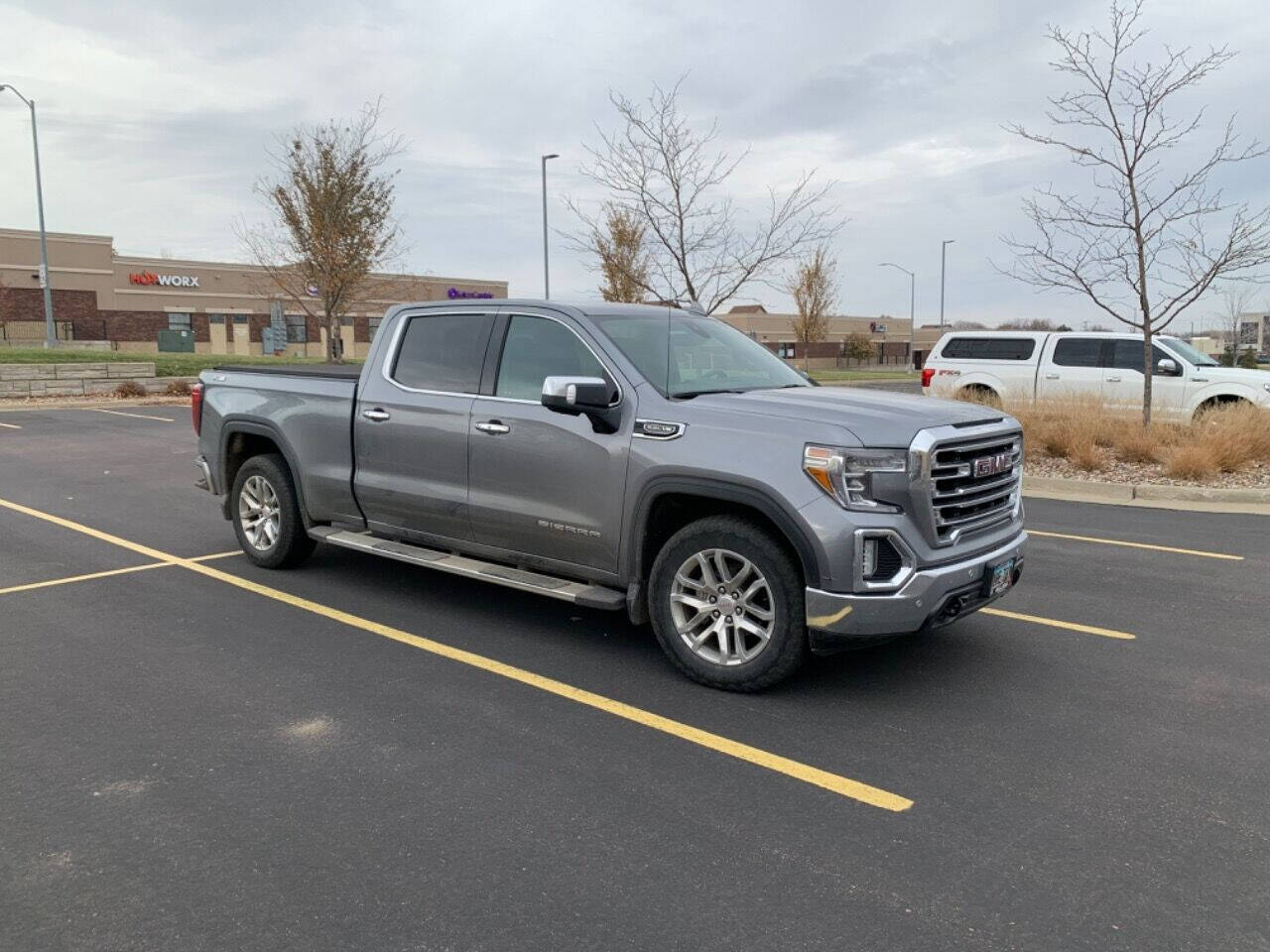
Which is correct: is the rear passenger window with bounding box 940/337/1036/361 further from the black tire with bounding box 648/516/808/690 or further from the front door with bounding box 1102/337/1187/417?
the black tire with bounding box 648/516/808/690

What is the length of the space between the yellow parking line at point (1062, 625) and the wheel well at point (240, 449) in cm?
521

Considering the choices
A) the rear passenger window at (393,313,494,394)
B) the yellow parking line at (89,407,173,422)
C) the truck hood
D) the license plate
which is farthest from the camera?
the yellow parking line at (89,407,173,422)

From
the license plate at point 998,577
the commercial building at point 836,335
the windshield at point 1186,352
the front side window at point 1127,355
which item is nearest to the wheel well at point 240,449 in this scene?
the license plate at point 998,577

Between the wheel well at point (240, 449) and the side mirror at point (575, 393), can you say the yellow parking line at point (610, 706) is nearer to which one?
the wheel well at point (240, 449)

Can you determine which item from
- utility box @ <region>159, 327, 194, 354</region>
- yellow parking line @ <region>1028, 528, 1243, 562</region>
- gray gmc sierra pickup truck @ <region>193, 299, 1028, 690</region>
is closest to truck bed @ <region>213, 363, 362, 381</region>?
gray gmc sierra pickup truck @ <region>193, 299, 1028, 690</region>

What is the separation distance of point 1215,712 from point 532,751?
3.18 metres

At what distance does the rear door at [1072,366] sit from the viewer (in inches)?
625

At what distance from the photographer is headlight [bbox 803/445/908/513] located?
4363 mm

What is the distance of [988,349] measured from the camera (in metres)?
17.0

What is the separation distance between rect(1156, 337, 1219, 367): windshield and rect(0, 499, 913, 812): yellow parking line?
1381 cm

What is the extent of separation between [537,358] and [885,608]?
2.44 m

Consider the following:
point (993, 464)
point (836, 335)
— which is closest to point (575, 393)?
point (993, 464)

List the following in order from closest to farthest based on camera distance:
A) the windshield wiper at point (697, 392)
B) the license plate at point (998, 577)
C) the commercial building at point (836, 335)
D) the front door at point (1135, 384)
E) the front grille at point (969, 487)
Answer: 1. the front grille at point (969, 487)
2. the license plate at point (998, 577)
3. the windshield wiper at point (697, 392)
4. the front door at point (1135, 384)
5. the commercial building at point (836, 335)

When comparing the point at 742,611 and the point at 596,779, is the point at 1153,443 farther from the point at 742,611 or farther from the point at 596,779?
the point at 596,779
